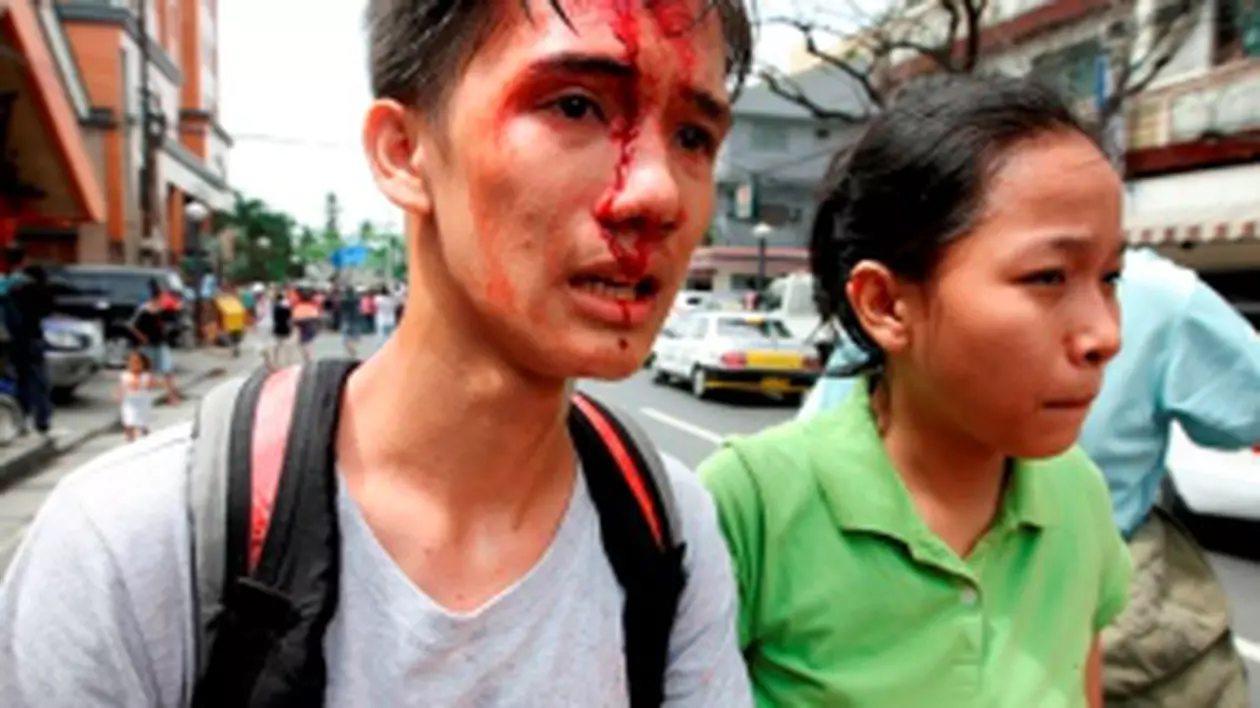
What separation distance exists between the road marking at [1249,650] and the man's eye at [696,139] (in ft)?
15.5

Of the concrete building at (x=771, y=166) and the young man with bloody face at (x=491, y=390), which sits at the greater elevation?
the concrete building at (x=771, y=166)

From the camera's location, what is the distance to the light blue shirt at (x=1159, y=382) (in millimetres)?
1809

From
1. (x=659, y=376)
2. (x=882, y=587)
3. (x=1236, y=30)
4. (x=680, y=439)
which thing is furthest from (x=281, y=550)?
(x=659, y=376)

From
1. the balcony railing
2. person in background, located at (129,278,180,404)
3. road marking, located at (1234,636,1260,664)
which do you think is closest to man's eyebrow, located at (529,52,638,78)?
road marking, located at (1234,636,1260,664)

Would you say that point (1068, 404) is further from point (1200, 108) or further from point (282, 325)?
point (282, 325)

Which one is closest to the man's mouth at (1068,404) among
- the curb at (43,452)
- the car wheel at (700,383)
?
the curb at (43,452)

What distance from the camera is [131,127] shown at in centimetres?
2709

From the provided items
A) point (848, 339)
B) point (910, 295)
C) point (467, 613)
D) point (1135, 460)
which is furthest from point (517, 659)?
point (1135, 460)

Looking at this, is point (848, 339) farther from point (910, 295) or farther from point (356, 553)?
point (356, 553)

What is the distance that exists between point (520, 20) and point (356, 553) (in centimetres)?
54

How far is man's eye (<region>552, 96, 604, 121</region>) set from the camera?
3.55 ft

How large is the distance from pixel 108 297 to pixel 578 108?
1812 centimetres

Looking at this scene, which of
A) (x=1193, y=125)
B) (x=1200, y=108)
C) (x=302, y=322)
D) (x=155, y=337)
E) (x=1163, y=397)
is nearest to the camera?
(x=1163, y=397)

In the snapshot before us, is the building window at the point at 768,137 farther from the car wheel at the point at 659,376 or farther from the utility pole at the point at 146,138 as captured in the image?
the car wheel at the point at 659,376
